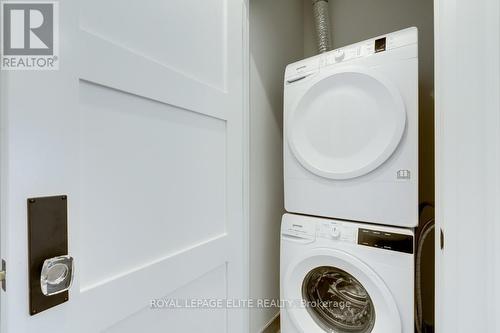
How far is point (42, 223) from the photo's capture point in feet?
1.63

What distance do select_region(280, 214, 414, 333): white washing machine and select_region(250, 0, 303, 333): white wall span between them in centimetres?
20

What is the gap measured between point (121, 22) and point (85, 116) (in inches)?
11.3

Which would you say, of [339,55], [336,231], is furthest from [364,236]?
[339,55]

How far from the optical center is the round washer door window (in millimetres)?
1253

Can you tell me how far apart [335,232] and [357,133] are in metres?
0.49

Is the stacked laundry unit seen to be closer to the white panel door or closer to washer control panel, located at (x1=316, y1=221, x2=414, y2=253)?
washer control panel, located at (x1=316, y1=221, x2=414, y2=253)

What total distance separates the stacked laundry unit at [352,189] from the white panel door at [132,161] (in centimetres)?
39

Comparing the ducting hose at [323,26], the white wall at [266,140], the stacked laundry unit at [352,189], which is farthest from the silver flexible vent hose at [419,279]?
the ducting hose at [323,26]

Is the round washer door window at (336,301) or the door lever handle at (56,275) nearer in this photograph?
the door lever handle at (56,275)

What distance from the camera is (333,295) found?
1.38 metres

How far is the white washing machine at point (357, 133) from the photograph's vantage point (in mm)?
1056

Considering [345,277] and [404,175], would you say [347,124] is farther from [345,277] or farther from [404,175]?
[345,277]
